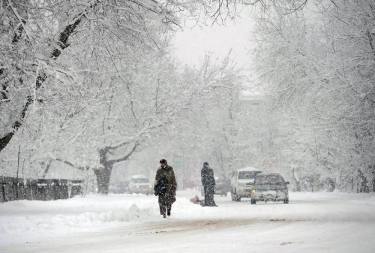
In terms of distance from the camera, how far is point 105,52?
1587 centimetres

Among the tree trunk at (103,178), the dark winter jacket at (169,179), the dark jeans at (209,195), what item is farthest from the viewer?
the tree trunk at (103,178)

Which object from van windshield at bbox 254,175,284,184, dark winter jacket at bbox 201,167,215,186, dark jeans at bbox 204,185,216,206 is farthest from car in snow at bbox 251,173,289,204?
dark winter jacket at bbox 201,167,215,186

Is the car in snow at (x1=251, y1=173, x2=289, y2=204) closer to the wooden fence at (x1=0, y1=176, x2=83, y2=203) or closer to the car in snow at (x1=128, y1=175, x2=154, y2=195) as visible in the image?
the wooden fence at (x1=0, y1=176, x2=83, y2=203)

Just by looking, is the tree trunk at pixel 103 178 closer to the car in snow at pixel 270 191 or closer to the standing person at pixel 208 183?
the car in snow at pixel 270 191

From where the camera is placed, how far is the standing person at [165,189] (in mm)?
19297

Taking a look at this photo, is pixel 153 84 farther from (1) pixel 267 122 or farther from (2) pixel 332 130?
(1) pixel 267 122

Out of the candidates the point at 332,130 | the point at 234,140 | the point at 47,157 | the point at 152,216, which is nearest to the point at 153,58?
the point at 47,157

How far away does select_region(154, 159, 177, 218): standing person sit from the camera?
63.3ft

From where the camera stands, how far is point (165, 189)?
63.7 feet

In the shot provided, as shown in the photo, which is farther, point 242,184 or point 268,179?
point 242,184

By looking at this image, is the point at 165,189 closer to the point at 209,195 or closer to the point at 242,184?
the point at 209,195

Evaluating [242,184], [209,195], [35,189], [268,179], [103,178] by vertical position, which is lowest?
[209,195]

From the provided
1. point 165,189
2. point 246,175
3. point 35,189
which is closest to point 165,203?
point 165,189

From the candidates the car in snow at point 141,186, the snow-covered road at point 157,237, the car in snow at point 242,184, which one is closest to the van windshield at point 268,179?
the car in snow at point 242,184
